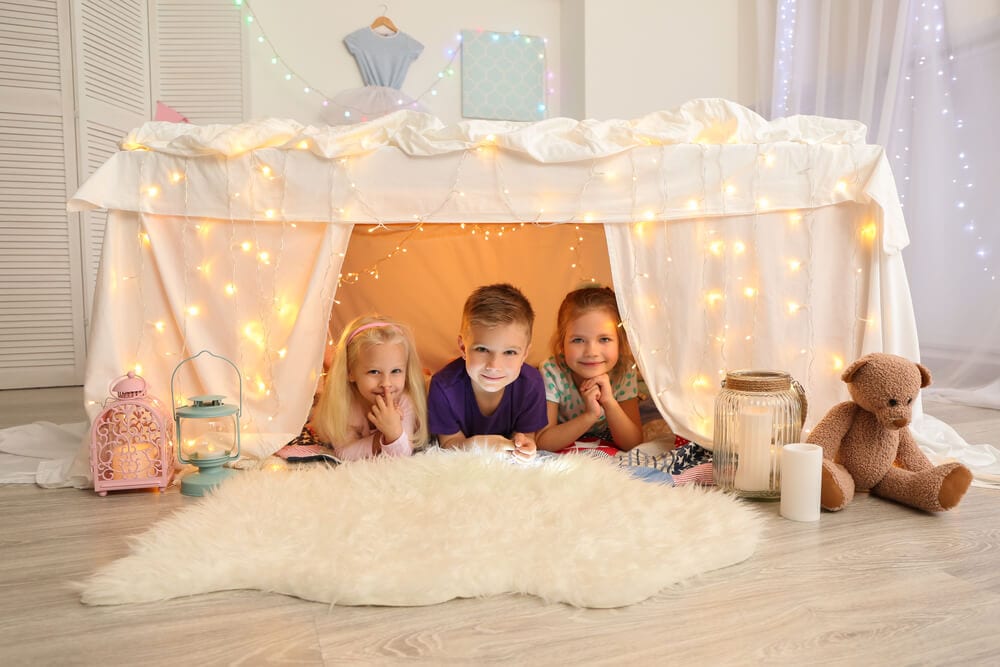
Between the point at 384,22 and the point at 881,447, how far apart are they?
3768 millimetres

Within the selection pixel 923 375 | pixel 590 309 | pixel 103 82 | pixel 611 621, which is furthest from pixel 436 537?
pixel 103 82

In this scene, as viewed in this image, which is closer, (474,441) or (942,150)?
(474,441)

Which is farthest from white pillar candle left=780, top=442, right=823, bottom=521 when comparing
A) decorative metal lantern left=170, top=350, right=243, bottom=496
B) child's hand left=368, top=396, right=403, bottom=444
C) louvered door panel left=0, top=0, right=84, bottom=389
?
louvered door panel left=0, top=0, right=84, bottom=389

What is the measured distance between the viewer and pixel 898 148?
298cm

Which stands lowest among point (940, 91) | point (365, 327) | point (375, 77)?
point (365, 327)

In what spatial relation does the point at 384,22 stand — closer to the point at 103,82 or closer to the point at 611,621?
the point at 103,82

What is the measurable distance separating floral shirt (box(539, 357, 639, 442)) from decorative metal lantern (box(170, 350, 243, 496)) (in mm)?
863

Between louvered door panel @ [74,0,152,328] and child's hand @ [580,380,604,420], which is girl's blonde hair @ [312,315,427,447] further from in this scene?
louvered door panel @ [74,0,152,328]

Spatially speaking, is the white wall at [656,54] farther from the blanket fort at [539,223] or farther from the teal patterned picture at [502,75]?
the blanket fort at [539,223]

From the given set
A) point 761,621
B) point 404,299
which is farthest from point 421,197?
point 761,621

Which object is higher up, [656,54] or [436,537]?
[656,54]

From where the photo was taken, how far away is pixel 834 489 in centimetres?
143

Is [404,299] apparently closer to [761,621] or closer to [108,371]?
[108,371]

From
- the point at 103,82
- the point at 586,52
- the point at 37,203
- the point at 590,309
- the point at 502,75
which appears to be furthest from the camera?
the point at 502,75
